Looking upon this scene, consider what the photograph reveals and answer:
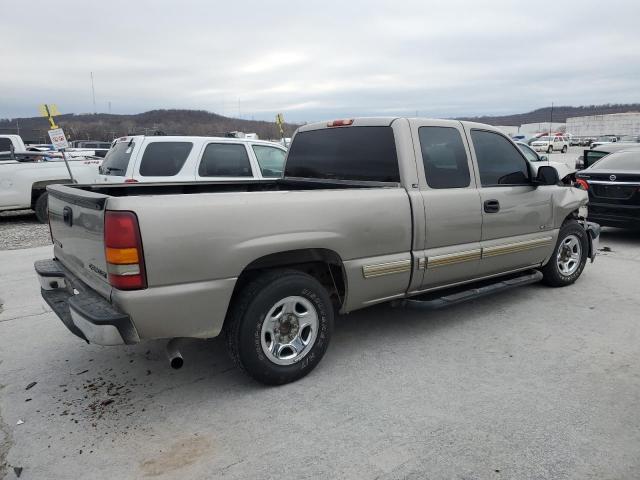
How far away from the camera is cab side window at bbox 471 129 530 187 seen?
4.46m

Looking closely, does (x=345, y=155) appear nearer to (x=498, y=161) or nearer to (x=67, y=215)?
(x=498, y=161)

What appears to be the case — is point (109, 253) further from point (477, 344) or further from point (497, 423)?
point (477, 344)

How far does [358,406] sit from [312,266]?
3.61 feet

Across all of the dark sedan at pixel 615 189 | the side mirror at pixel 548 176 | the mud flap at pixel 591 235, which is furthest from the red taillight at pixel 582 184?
the side mirror at pixel 548 176

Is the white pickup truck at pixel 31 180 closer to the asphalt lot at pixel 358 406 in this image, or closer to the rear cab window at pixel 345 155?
the asphalt lot at pixel 358 406

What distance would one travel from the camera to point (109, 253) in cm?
272

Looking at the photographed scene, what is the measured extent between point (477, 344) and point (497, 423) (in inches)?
47.6

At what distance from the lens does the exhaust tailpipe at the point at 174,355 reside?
2.96 meters

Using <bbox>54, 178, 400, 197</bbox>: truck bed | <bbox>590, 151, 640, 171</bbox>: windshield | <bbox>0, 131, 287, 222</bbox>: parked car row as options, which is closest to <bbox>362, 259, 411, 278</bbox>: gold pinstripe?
<bbox>54, 178, 400, 197</bbox>: truck bed

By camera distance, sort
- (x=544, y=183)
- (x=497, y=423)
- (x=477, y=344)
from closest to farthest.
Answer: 1. (x=497, y=423)
2. (x=477, y=344)
3. (x=544, y=183)

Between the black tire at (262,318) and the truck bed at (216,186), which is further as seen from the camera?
the truck bed at (216,186)

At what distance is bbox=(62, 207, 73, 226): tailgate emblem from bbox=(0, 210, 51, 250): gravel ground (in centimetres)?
619

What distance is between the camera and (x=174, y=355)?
9.90 feet

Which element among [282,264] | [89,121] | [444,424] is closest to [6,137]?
[282,264]
